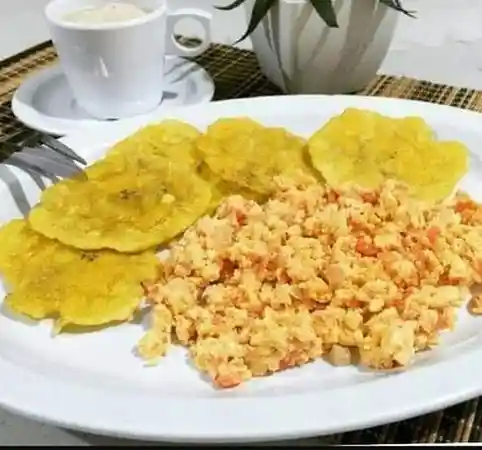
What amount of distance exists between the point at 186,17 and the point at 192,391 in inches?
25.3

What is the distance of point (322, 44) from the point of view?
973mm

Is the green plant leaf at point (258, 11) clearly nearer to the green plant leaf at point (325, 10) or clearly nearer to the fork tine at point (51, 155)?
the green plant leaf at point (325, 10)

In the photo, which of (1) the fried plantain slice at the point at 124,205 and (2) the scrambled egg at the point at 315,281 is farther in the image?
(1) the fried plantain slice at the point at 124,205

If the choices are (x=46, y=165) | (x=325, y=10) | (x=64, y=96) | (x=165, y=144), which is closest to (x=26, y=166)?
(x=46, y=165)

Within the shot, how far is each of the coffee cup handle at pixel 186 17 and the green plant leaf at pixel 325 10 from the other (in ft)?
0.61

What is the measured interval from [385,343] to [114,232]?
0.26 m

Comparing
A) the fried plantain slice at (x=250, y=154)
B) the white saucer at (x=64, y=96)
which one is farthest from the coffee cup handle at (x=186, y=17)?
the fried plantain slice at (x=250, y=154)

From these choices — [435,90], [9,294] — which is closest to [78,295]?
[9,294]

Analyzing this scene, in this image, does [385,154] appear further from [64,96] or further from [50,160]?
[64,96]

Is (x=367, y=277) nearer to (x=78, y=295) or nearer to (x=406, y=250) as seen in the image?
(x=406, y=250)

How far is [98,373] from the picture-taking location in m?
0.57

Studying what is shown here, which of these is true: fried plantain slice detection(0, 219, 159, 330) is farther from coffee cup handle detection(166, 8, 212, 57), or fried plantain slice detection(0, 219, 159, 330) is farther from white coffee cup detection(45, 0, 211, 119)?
coffee cup handle detection(166, 8, 212, 57)

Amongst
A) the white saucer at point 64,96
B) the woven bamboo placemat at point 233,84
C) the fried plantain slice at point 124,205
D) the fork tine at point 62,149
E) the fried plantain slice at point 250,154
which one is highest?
the fork tine at point 62,149

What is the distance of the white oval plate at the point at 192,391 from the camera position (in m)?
0.48
